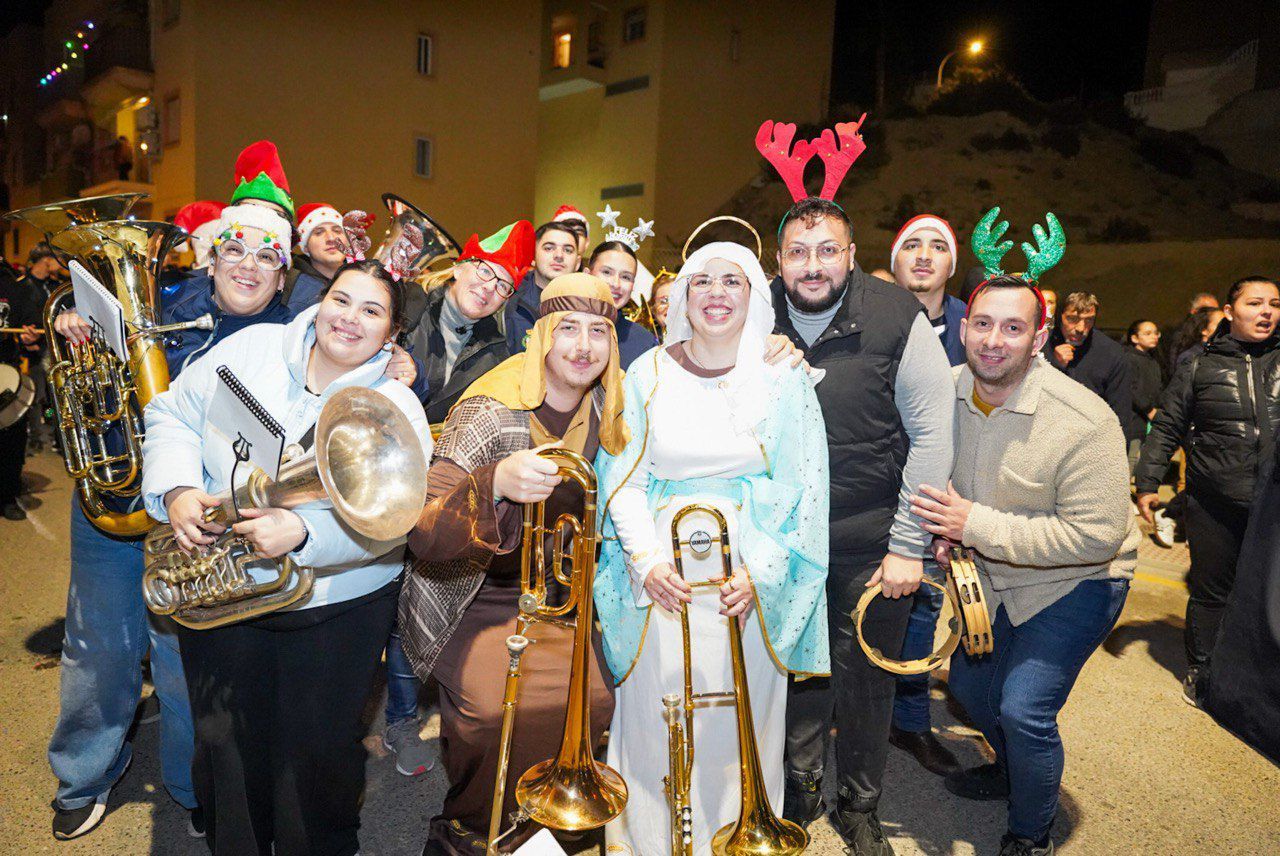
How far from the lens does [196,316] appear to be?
11.4ft

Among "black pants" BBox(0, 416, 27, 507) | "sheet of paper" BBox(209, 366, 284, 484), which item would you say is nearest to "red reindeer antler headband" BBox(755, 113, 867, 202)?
"sheet of paper" BBox(209, 366, 284, 484)

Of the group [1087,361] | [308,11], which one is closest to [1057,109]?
[308,11]

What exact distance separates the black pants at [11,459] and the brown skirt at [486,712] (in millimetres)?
6670

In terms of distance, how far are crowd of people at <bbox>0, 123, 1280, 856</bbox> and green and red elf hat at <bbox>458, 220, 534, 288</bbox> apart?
109 centimetres

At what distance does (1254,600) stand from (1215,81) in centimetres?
3030

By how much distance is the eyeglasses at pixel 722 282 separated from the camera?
2.90 metres

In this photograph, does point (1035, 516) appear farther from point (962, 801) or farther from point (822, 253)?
point (962, 801)

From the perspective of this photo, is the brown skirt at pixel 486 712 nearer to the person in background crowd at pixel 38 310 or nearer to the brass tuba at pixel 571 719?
the brass tuba at pixel 571 719

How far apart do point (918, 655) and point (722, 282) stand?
98.5 inches

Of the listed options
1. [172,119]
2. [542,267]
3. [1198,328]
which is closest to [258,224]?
[542,267]

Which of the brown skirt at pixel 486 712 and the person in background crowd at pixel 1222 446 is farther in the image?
the person in background crowd at pixel 1222 446

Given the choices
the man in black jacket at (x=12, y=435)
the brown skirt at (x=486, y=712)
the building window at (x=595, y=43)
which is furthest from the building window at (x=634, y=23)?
the brown skirt at (x=486, y=712)

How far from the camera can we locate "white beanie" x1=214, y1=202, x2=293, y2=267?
3.18m

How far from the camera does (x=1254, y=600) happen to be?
75.4 inches
